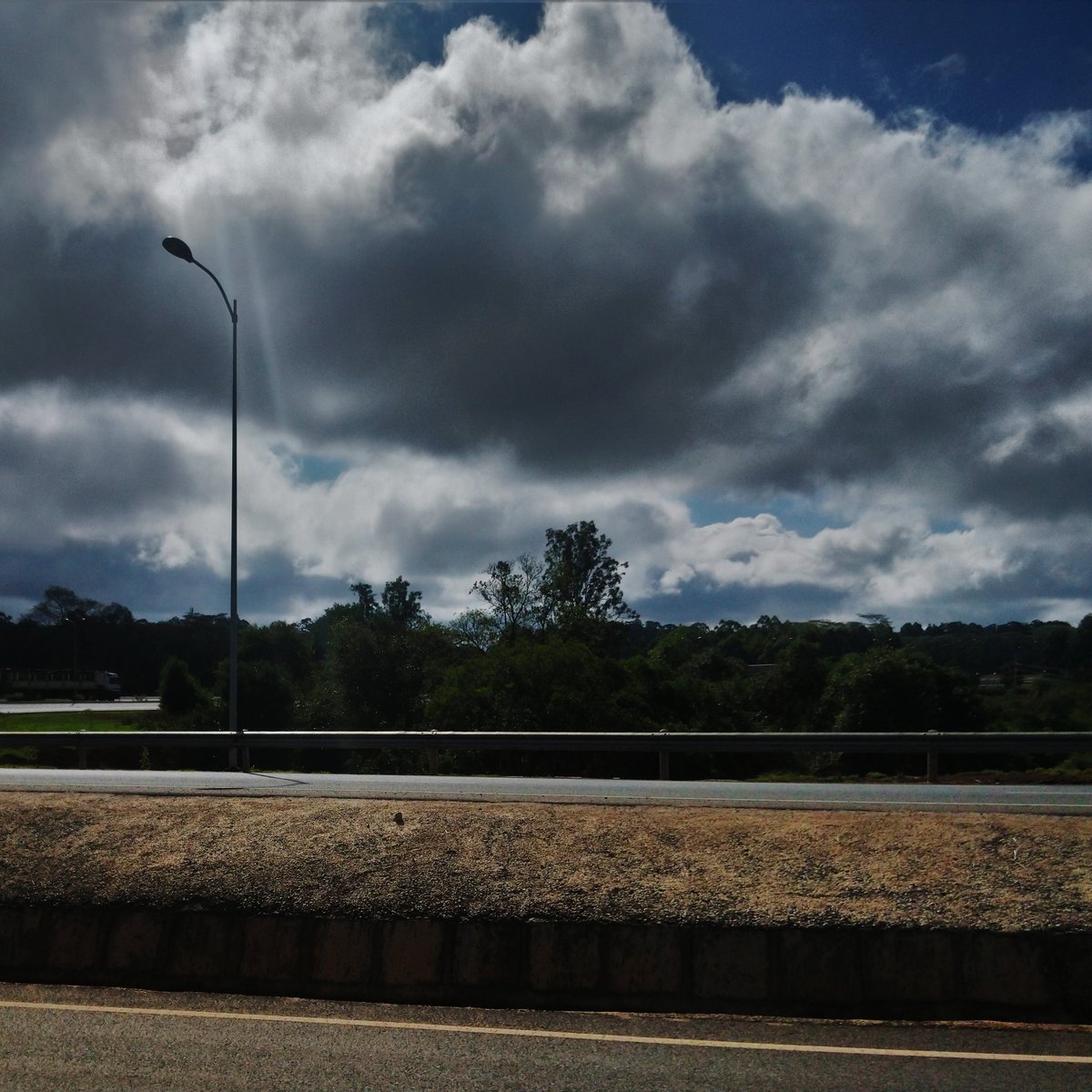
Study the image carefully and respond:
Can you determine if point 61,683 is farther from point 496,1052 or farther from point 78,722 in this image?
point 496,1052

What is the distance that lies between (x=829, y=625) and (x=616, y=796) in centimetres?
6549

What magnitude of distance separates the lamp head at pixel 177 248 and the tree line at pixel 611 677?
16.9m

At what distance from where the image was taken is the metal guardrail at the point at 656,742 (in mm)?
17234

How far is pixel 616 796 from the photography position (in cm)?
1271

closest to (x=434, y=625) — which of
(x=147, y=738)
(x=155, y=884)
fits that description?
(x=147, y=738)

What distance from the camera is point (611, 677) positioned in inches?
1547

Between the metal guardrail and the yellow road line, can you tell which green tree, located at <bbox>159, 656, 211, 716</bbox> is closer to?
the metal guardrail

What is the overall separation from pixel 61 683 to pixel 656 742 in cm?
9837

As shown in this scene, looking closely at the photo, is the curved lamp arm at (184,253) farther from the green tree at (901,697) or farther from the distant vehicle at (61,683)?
the distant vehicle at (61,683)

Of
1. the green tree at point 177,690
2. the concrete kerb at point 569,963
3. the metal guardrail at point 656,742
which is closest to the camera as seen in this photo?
the concrete kerb at point 569,963

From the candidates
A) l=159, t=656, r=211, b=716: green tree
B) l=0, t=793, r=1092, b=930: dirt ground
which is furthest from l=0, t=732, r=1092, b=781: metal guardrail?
l=159, t=656, r=211, b=716: green tree

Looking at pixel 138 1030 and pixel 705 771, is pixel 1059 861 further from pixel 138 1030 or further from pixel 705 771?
pixel 705 771

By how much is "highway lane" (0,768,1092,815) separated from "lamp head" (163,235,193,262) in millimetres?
11277

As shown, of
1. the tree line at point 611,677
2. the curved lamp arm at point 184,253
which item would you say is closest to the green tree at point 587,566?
the tree line at point 611,677
